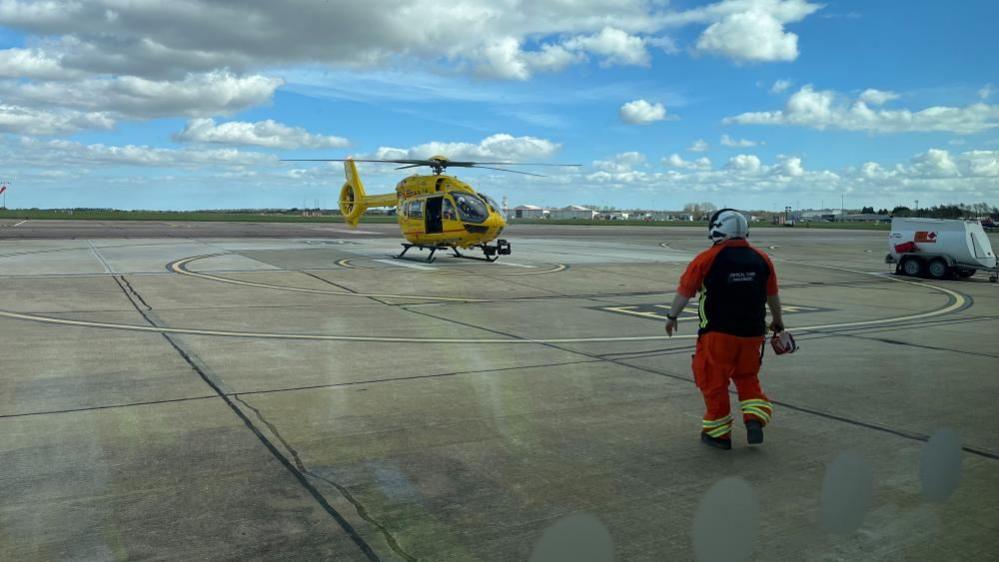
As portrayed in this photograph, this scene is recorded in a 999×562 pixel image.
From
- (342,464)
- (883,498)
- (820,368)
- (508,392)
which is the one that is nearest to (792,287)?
(820,368)

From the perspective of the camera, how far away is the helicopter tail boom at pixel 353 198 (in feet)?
108

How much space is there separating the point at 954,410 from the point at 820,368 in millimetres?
2076

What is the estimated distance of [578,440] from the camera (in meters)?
6.10

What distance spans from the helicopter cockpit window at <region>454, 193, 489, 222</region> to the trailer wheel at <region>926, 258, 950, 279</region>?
14.8 meters

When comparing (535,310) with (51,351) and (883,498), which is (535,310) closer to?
(51,351)

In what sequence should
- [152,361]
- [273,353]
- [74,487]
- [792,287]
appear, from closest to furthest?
[74,487], [152,361], [273,353], [792,287]

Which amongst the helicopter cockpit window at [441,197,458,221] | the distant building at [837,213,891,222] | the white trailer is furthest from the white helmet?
the distant building at [837,213,891,222]

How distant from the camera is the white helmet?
20.7 feet

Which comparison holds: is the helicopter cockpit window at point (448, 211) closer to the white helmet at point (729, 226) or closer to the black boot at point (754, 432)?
the white helmet at point (729, 226)

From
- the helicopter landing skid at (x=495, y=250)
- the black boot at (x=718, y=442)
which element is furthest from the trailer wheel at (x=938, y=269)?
the black boot at (x=718, y=442)

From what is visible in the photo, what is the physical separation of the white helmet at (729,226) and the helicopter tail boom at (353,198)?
26.5 meters

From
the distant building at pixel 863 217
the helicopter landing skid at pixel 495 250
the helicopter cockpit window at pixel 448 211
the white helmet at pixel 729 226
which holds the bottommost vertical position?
the helicopter landing skid at pixel 495 250

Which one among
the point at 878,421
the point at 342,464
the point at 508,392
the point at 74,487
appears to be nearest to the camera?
the point at 74,487

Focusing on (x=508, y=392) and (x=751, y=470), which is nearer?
(x=751, y=470)
